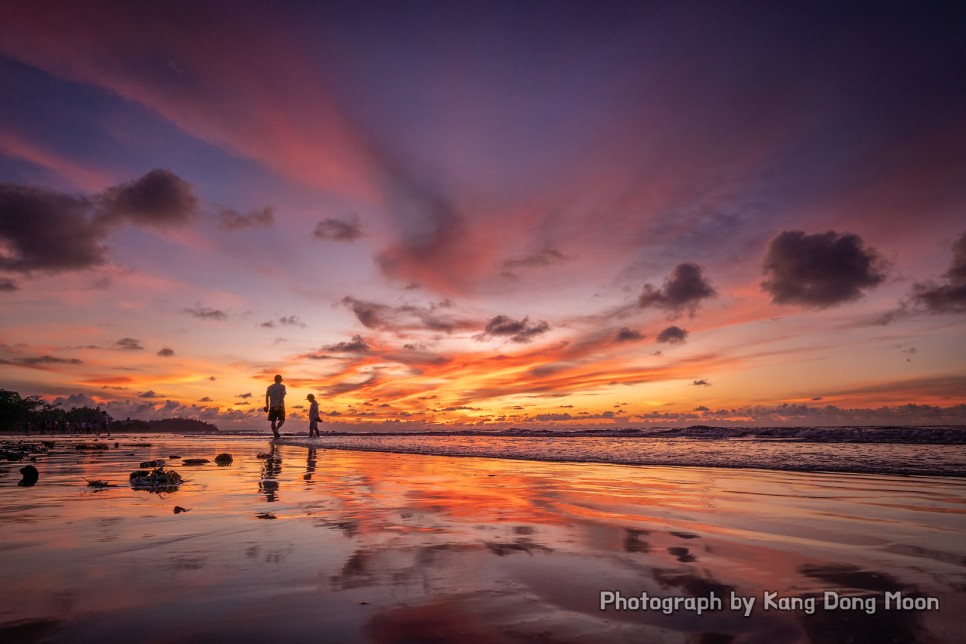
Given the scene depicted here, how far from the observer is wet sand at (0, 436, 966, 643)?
2.29 m

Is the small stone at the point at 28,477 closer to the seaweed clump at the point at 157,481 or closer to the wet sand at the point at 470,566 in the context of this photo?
the wet sand at the point at 470,566

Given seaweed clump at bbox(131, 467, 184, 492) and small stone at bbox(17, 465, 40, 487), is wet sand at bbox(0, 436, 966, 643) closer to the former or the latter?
seaweed clump at bbox(131, 467, 184, 492)

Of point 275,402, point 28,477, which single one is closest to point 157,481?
point 28,477

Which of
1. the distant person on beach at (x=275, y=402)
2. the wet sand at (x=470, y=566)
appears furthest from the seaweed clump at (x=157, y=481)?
the distant person on beach at (x=275, y=402)

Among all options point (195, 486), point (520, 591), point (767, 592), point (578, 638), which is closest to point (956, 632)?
point (767, 592)

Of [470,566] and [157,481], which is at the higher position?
[470,566]

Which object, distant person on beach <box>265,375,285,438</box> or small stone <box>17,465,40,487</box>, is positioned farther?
distant person on beach <box>265,375,285,438</box>

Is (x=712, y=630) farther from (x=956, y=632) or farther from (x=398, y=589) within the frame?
(x=398, y=589)

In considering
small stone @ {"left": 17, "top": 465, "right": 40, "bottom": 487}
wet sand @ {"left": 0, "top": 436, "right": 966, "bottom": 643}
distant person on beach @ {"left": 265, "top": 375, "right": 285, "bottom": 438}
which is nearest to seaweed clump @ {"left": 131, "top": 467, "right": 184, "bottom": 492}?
wet sand @ {"left": 0, "top": 436, "right": 966, "bottom": 643}

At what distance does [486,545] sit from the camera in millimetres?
3951

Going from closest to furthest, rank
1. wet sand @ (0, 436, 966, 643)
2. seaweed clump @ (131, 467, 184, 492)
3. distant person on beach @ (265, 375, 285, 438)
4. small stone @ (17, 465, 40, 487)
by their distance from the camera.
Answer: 1. wet sand @ (0, 436, 966, 643)
2. seaweed clump @ (131, 467, 184, 492)
3. small stone @ (17, 465, 40, 487)
4. distant person on beach @ (265, 375, 285, 438)

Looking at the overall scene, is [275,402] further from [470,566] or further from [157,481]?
[470,566]

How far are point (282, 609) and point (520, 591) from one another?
1.29 metres

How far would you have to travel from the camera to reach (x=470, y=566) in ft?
10.9
